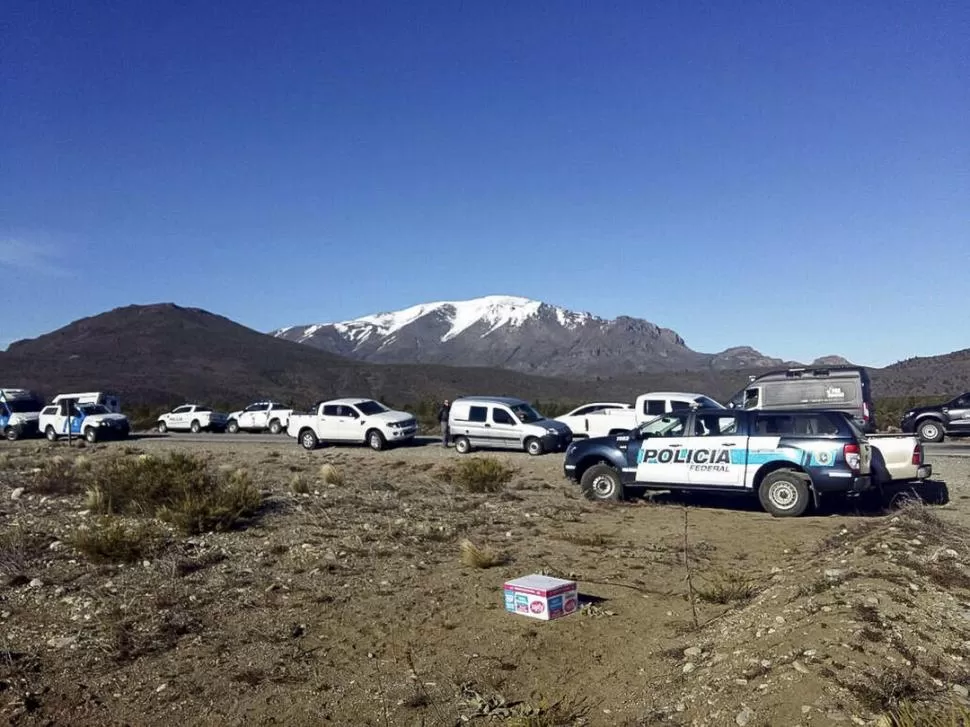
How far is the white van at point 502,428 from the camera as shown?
24328mm

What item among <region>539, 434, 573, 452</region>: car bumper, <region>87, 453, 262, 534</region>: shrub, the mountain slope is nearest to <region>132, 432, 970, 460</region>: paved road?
<region>539, 434, 573, 452</region>: car bumper

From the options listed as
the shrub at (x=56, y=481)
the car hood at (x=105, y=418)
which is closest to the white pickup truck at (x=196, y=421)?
the car hood at (x=105, y=418)

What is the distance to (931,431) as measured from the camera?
2673 cm

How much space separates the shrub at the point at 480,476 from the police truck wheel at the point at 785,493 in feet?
16.6

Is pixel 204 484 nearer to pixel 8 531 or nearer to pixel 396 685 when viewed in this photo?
pixel 8 531

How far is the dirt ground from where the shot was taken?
562 centimetres

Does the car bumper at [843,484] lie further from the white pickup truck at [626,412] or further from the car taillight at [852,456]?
the white pickup truck at [626,412]

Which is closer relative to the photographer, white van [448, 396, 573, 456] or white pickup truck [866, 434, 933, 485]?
white pickup truck [866, 434, 933, 485]

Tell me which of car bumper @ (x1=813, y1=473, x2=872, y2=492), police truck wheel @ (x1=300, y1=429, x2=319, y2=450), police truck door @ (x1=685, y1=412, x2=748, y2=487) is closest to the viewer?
car bumper @ (x1=813, y1=473, x2=872, y2=492)

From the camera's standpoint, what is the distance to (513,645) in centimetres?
701

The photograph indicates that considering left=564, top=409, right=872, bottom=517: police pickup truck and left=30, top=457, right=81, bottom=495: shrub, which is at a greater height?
left=564, top=409, right=872, bottom=517: police pickup truck

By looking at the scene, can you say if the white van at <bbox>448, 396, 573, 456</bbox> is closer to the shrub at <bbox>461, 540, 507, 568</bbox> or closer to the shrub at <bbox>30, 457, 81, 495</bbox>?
the shrub at <bbox>30, 457, 81, 495</bbox>

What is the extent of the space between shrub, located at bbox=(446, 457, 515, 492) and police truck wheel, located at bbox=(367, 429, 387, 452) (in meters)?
9.87

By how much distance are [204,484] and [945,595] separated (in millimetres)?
10338
